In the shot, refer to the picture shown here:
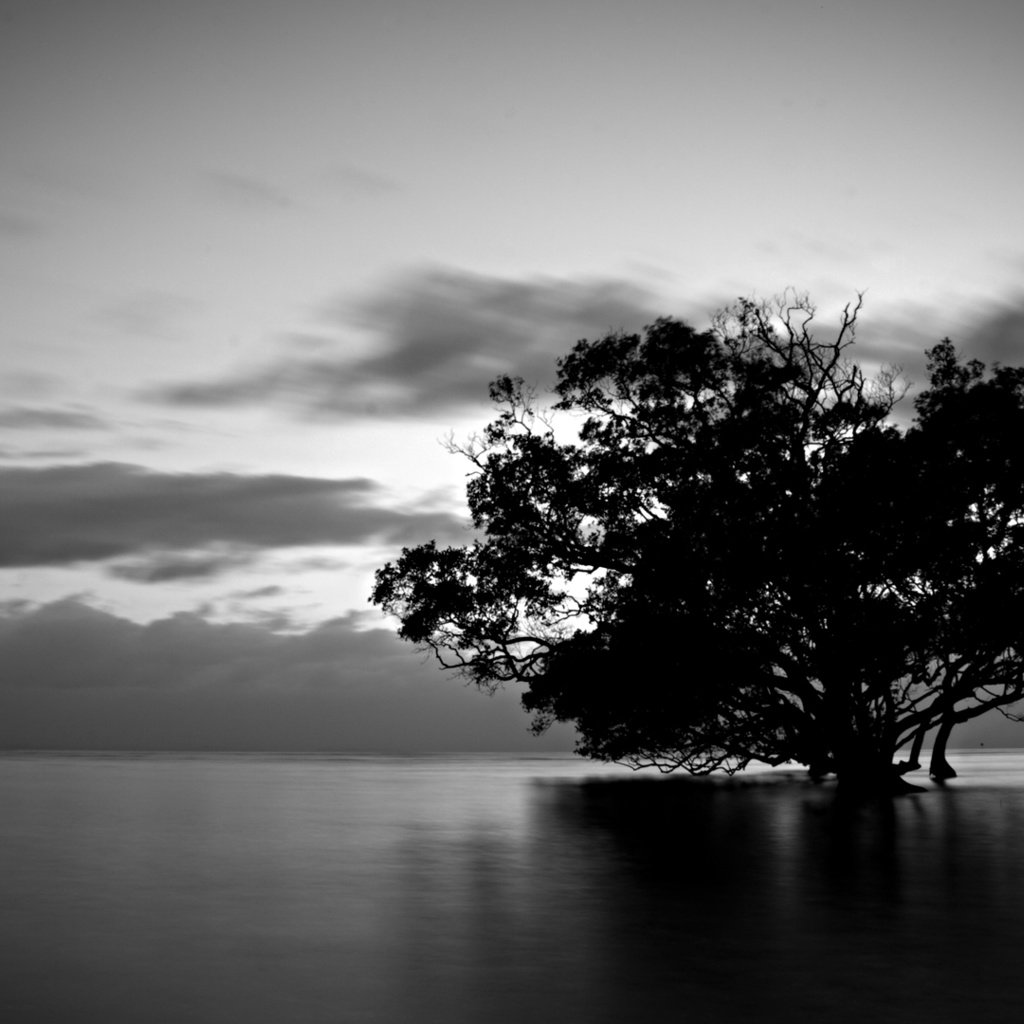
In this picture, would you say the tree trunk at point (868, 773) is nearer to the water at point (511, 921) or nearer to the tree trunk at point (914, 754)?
the tree trunk at point (914, 754)

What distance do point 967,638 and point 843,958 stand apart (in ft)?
84.4

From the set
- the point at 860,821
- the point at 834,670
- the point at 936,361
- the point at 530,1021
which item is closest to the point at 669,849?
the point at 860,821

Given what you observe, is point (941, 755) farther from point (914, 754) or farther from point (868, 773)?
point (868, 773)

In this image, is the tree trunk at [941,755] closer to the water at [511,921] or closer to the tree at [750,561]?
the tree at [750,561]

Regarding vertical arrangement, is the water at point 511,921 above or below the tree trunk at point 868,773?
below

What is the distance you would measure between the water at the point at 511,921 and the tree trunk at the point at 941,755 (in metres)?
19.3

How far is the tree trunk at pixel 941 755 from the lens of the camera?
42.6m

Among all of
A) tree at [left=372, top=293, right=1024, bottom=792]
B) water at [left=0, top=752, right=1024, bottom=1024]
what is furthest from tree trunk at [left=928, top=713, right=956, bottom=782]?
water at [left=0, top=752, right=1024, bottom=1024]

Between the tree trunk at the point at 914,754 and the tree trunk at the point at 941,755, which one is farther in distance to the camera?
the tree trunk at the point at 941,755

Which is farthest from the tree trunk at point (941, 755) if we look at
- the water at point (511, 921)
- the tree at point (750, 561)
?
the water at point (511, 921)

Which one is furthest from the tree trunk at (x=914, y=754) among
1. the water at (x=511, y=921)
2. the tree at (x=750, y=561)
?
the water at (x=511, y=921)

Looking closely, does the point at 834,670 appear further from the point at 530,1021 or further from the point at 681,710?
the point at 530,1021

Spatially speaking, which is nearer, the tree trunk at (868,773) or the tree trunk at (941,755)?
the tree trunk at (868,773)

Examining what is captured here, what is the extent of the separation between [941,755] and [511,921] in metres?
37.6
